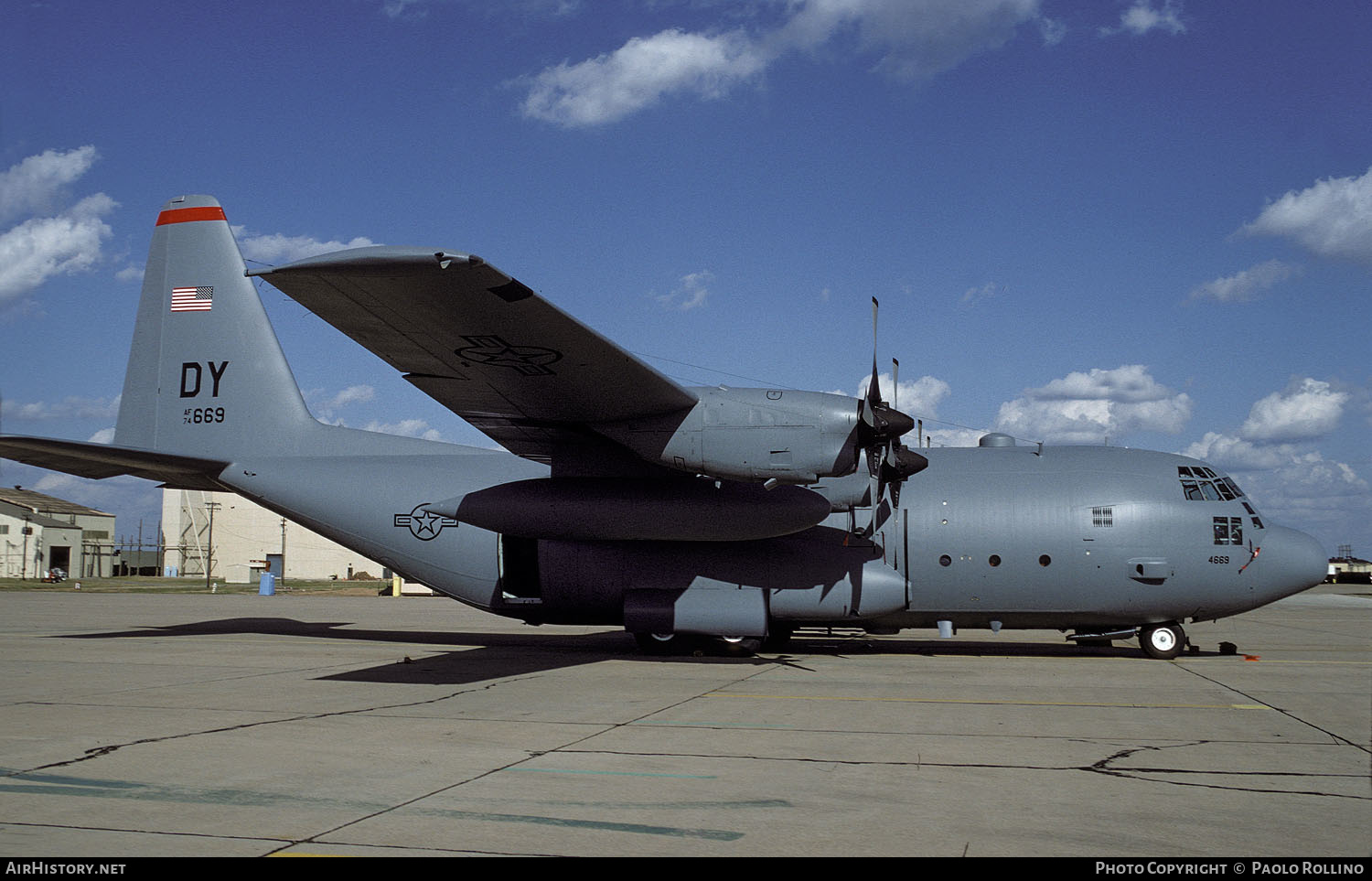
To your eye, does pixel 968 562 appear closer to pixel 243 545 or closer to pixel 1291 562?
pixel 1291 562

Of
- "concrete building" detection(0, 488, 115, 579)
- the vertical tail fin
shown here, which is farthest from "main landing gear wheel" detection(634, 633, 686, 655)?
"concrete building" detection(0, 488, 115, 579)

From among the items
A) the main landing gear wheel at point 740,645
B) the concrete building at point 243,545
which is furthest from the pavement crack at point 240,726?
the concrete building at point 243,545

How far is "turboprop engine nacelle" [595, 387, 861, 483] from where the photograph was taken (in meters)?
13.6

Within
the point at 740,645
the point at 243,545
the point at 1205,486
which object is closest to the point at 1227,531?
the point at 1205,486

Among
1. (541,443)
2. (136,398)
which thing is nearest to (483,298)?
(541,443)

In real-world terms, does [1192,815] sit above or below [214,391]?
below

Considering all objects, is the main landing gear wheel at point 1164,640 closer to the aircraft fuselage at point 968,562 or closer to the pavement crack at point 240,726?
the aircraft fuselage at point 968,562

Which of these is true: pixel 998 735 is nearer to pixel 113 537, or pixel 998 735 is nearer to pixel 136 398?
pixel 136 398

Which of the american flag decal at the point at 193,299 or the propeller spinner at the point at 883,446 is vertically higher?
the american flag decal at the point at 193,299

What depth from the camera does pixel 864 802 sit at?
260 inches

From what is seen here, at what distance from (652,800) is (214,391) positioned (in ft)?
49.4

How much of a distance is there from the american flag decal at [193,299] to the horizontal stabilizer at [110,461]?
9.30 ft

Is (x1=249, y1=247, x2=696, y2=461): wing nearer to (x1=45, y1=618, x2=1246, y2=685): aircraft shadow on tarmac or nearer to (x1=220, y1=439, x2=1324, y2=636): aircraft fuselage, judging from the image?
(x1=220, y1=439, x2=1324, y2=636): aircraft fuselage

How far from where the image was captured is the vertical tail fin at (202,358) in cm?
1842
